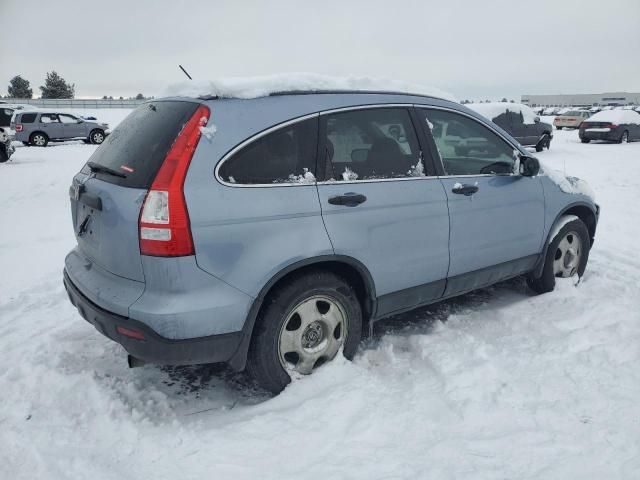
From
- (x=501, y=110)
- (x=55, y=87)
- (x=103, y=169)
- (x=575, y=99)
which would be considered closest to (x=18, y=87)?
(x=55, y=87)

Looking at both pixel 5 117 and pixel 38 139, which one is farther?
pixel 5 117

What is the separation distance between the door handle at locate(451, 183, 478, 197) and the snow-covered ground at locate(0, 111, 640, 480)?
1044mm

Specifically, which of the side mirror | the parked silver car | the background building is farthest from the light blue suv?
the background building

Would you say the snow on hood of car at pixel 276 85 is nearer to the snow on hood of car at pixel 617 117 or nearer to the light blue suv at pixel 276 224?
the light blue suv at pixel 276 224

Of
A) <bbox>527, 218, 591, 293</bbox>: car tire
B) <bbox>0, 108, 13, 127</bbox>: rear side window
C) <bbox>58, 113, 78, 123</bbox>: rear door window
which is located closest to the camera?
<bbox>527, 218, 591, 293</bbox>: car tire

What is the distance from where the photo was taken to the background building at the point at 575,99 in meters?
117

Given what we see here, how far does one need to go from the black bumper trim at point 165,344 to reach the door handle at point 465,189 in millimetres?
1851

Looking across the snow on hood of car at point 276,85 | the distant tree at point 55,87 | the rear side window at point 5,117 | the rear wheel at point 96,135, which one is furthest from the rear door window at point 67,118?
the distant tree at point 55,87

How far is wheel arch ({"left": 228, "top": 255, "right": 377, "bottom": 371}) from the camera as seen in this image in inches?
107

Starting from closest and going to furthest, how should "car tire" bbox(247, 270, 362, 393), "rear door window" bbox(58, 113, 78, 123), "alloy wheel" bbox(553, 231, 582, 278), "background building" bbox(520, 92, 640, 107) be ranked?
"car tire" bbox(247, 270, 362, 393) < "alloy wheel" bbox(553, 231, 582, 278) < "rear door window" bbox(58, 113, 78, 123) < "background building" bbox(520, 92, 640, 107)

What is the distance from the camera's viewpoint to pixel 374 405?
2885 millimetres

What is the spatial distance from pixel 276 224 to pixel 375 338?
1.53 metres

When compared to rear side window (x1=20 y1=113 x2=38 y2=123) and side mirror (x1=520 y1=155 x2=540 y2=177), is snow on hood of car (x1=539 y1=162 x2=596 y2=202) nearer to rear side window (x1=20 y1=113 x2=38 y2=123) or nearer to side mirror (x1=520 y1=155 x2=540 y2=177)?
side mirror (x1=520 y1=155 x2=540 y2=177)

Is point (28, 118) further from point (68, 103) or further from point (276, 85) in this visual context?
point (68, 103)
